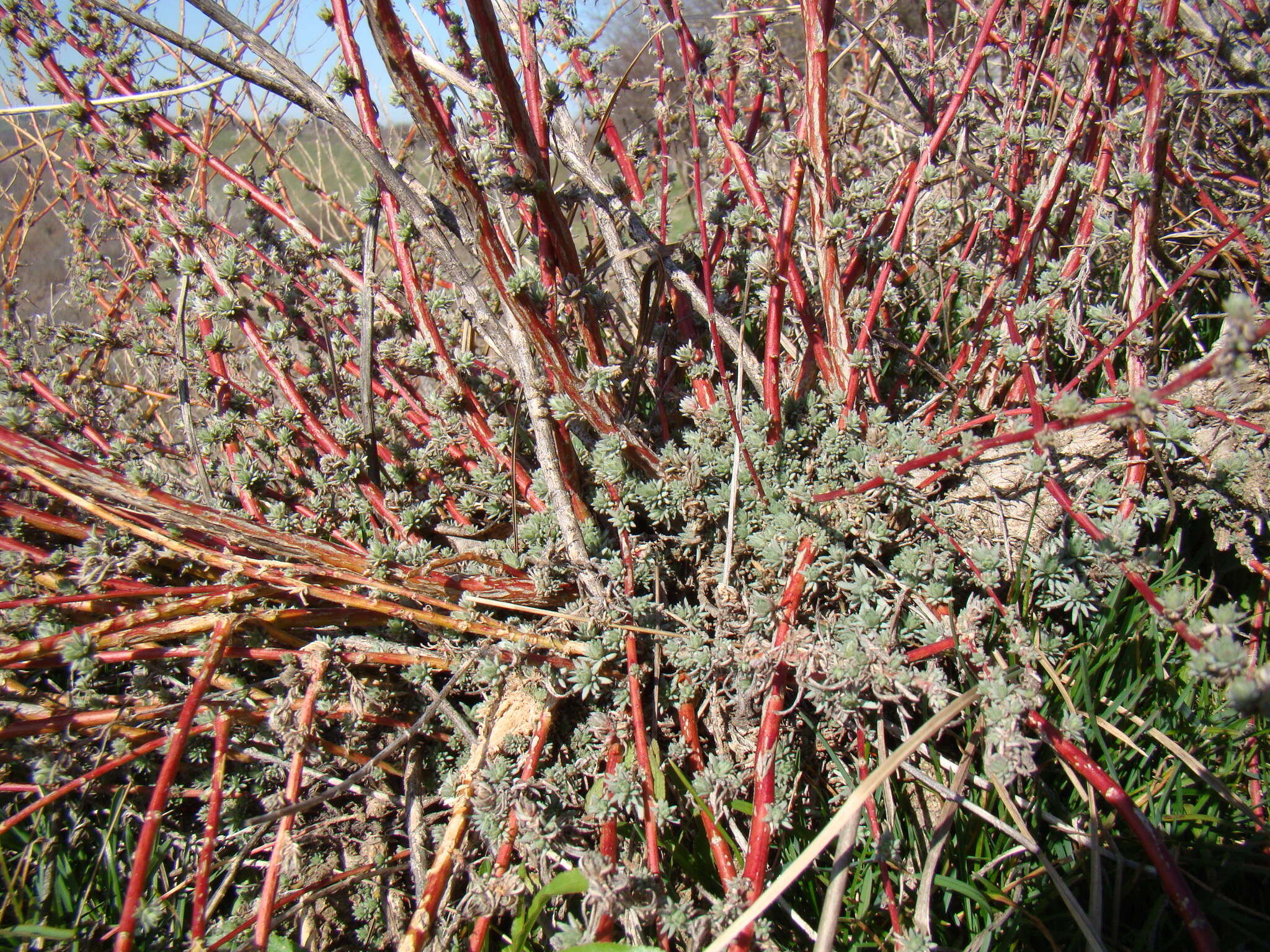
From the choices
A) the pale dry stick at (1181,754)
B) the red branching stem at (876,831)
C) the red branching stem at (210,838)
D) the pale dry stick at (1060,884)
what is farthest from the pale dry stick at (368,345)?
the pale dry stick at (1181,754)

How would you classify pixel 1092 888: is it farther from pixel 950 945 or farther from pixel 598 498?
pixel 598 498

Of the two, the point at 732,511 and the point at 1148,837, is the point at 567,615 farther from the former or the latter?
the point at 1148,837

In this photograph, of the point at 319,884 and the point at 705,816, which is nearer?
the point at 705,816

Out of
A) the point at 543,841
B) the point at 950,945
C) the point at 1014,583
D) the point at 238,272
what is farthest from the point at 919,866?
the point at 238,272

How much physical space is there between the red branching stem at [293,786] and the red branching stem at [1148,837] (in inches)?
57.9

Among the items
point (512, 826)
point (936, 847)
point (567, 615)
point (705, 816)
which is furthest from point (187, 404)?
point (936, 847)

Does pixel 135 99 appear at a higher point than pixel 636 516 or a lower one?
higher

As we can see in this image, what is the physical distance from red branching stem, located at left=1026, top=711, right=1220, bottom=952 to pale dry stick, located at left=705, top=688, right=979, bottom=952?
18 centimetres

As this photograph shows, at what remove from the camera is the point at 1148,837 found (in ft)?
4.03

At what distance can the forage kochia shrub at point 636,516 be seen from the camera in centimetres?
148

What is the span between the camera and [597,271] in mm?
1763

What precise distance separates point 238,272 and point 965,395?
81.7 inches

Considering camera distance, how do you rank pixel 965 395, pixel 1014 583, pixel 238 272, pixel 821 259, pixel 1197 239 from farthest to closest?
1. pixel 1197 239
2. pixel 238 272
3. pixel 965 395
4. pixel 821 259
5. pixel 1014 583

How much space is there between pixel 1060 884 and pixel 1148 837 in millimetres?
186
